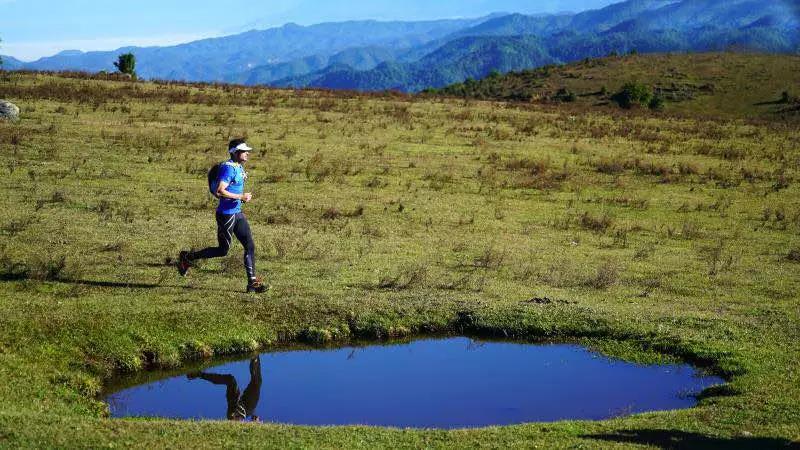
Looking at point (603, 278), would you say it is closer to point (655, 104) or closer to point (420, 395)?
point (420, 395)

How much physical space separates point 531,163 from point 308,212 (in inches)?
599

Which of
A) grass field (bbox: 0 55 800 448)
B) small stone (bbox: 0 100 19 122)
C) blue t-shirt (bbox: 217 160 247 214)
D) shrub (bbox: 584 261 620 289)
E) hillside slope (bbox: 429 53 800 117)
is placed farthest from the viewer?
hillside slope (bbox: 429 53 800 117)

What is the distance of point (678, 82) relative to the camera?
341 feet

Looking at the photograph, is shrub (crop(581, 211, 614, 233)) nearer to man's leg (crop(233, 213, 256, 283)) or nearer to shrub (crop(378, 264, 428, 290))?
shrub (crop(378, 264, 428, 290))

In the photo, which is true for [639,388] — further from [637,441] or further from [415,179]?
[415,179]

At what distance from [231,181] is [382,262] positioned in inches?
225

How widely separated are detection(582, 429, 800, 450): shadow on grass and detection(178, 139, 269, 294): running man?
855 cm

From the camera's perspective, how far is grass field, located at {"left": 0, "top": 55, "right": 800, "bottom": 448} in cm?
1218

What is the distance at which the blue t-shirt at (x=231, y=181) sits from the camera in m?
16.6

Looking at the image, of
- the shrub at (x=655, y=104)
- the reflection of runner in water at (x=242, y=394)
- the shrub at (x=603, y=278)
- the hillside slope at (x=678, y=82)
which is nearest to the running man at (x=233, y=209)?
the reflection of runner in water at (x=242, y=394)

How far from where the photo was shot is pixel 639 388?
1491cm

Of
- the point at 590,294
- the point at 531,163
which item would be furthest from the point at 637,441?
the point at 531,163

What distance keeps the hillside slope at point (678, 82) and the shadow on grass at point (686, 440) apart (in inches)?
3211

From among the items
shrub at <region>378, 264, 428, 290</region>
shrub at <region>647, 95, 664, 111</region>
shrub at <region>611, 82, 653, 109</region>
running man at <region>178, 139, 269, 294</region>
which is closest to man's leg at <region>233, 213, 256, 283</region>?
running man at <region>178, 139, 269, 294</region>
